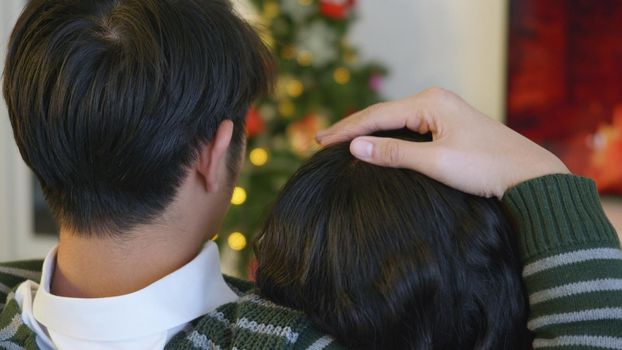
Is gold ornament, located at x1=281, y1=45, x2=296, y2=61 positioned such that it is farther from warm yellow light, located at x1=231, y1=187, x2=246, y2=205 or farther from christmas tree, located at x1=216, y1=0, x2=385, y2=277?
warm yellow light, located at x1=231, y1=187, x2=246, y2=205

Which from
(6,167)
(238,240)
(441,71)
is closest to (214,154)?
(238,240)

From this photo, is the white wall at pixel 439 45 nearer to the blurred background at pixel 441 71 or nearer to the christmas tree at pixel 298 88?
the blurred background at pixel 441 71

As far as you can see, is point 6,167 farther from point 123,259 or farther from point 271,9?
point 123,259

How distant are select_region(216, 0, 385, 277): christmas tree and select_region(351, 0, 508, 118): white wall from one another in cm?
24

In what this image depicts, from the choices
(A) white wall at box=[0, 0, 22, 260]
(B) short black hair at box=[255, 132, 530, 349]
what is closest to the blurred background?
(A) white wall at box=[0, 0, 22, 260]

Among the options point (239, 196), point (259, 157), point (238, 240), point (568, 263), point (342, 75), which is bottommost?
point (238, 240)

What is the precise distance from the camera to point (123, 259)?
3.05 ft

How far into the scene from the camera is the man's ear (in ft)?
3.02

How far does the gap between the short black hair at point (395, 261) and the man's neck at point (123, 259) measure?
Result: 14 cm

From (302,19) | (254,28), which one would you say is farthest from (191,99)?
(302,19)

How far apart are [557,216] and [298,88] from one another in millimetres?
1828

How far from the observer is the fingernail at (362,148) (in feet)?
2.87

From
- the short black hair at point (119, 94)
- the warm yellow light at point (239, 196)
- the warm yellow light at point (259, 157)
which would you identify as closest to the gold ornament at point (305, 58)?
the warm yellow light at point (259, 157)

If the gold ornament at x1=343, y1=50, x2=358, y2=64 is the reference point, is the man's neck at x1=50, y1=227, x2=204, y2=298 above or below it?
above
